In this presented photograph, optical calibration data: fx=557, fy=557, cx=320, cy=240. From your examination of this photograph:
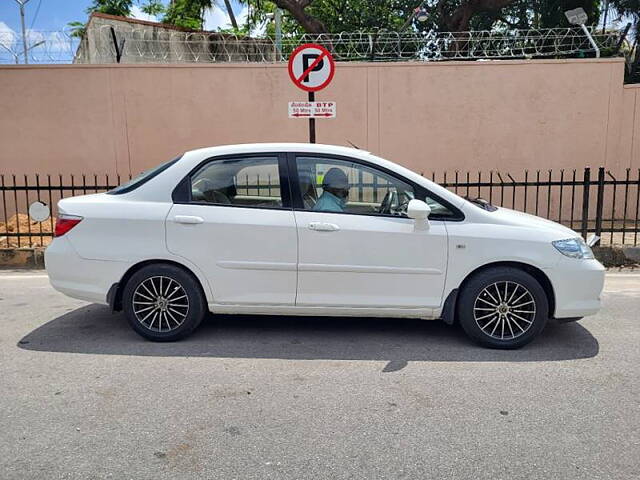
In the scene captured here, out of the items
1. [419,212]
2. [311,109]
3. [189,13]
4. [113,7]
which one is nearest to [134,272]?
[419,212]

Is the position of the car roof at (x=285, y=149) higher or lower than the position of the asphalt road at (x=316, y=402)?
higher

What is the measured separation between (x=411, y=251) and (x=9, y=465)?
3.01 metres

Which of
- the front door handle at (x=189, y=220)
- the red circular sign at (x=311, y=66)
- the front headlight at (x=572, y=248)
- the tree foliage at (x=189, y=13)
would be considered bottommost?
the front headlight at (x=572, y=248)

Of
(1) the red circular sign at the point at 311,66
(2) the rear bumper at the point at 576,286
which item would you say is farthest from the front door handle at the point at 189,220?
(1) the red circular sign at the point at 311,66

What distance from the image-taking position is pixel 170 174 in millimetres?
4684

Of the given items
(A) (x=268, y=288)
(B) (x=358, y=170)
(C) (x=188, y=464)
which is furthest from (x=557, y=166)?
(C) (x=188, y=464)

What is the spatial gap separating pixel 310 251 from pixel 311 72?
373cm

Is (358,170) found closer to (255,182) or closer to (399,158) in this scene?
(255,182)

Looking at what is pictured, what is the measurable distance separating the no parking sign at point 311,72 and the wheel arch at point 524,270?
367cm

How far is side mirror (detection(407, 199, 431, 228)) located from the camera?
434 centimetres

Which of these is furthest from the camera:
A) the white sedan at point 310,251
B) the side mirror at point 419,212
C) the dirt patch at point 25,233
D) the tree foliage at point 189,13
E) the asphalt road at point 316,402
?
the tree foliage at point 189,13

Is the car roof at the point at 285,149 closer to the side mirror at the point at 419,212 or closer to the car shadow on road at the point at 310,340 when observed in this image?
the side mirror at the point at 419,212

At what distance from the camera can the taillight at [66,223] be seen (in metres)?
4.63

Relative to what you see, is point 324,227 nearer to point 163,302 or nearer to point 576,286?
point 163,302
